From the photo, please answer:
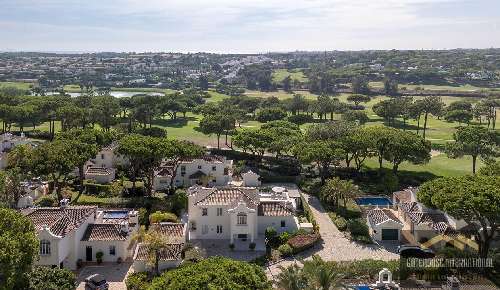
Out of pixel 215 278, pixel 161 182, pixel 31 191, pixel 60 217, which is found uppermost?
pixel 215 278

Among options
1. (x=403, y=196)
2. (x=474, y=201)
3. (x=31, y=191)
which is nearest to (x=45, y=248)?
(x=31, y=191)

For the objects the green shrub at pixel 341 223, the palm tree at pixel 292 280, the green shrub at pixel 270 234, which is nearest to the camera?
the palm tree at pixel 292 280

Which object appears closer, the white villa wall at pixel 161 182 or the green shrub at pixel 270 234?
the green shrub at pixel 270 234

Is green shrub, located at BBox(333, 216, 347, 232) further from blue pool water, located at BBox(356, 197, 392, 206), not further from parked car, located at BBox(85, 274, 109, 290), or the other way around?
parked car, located at BBox(85, 274, 109, 290)

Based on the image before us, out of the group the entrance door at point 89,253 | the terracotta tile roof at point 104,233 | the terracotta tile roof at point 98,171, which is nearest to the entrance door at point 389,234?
the terracotta tile roof at point 104,233

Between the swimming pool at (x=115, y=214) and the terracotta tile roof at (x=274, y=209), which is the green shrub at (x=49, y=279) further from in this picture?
the terracotta tile roof at (x=274, y=209)

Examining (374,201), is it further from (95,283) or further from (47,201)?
(47,201)
